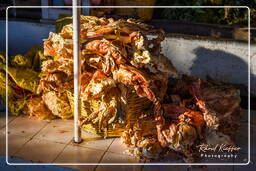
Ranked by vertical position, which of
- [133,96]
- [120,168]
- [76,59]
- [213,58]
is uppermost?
[76,59]

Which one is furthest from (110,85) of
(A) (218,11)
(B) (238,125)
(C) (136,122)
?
(A) (218,11)

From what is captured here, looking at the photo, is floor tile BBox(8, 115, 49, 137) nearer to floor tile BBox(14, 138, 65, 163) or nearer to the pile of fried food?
floor tile BBox(14, 138, 65, 163)

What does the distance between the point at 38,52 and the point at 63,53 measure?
1.23 m

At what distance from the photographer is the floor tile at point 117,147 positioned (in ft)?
13.2

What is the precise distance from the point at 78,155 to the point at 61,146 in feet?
0.91

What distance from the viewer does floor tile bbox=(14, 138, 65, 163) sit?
3885 mm

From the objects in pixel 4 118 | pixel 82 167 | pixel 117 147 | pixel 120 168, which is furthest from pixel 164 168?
pixel 4 118

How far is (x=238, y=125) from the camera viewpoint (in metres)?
4.50

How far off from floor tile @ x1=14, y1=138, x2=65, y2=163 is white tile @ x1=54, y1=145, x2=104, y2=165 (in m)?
0.08

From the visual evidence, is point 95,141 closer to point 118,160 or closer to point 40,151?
point 118,160

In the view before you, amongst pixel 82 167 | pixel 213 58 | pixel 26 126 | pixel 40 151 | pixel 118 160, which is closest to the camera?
pixel 82 167

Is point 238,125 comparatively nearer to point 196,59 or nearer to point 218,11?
point 196,59

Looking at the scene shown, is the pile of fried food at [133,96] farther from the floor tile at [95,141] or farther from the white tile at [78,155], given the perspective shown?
the white tile at [78,155]

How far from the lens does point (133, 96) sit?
13.6 feet
